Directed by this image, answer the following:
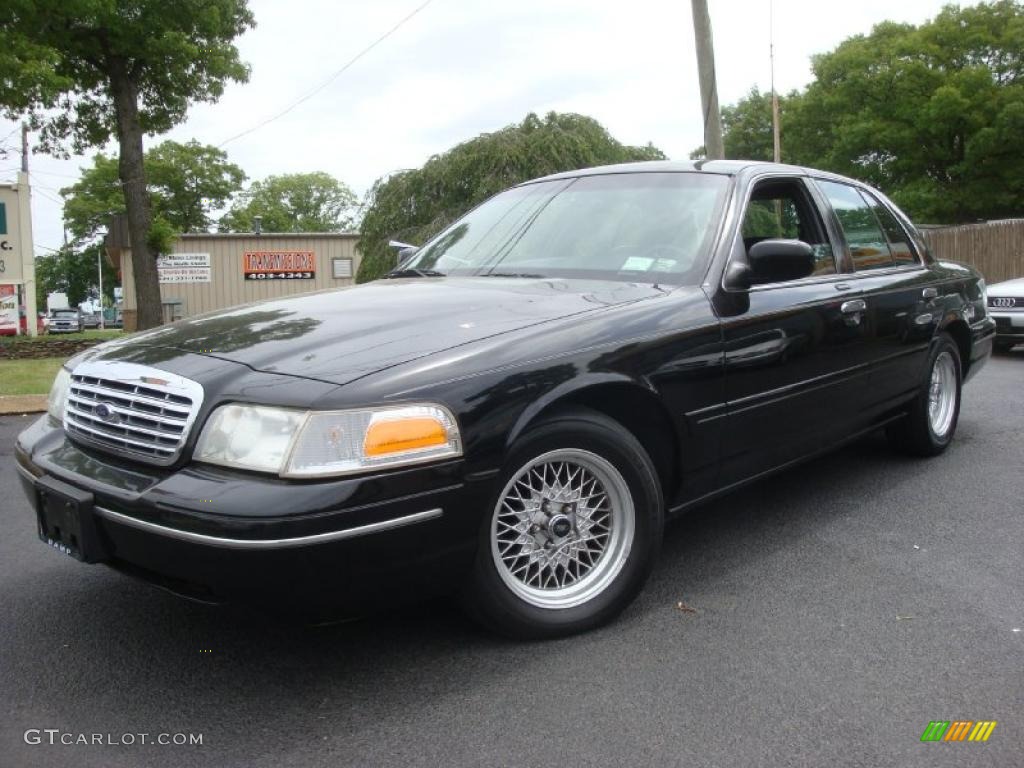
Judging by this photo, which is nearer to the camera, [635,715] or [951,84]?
[635,715]

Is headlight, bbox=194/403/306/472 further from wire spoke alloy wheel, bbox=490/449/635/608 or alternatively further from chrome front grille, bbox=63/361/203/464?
wire spoke alloy wheel, bbox=490/449/635/608

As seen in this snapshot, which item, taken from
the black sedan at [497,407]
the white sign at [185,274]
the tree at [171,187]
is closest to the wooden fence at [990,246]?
the black sedan at [497,407]

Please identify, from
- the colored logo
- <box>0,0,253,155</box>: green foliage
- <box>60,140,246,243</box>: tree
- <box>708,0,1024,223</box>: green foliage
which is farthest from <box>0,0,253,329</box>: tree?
<box>60,140,246,243</box>: tree

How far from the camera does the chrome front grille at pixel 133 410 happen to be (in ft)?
8.04

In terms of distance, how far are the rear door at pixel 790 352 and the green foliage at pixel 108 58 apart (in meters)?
13.6

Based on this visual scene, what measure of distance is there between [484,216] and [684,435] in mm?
1714

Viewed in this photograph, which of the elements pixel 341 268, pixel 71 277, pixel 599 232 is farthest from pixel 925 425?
pixel 71 277

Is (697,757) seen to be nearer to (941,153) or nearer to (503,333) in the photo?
(503,333)

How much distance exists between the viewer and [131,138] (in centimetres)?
1780

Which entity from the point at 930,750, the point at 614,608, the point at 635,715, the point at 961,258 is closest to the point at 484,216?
the point at 614,608

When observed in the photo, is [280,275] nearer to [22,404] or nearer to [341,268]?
[341,268]

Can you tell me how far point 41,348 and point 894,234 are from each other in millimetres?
13021

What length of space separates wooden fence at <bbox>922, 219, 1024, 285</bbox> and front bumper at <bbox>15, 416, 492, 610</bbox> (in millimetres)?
20536

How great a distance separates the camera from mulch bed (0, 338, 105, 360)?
12622 mm
